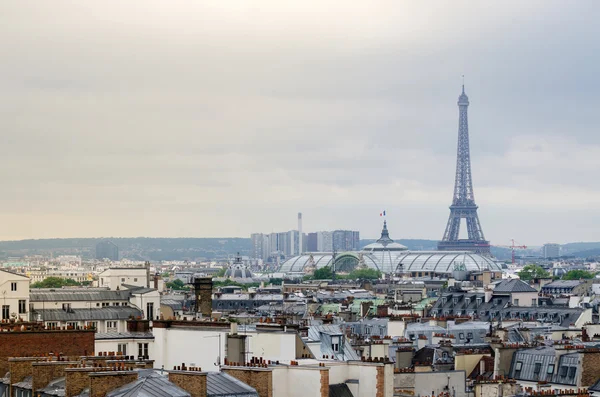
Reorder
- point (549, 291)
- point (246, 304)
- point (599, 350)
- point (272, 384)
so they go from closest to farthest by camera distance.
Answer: point (272, 384) < point (599, 350) < point (246, 304) < point (549, 291)

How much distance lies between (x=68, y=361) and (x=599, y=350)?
18272 millimetres

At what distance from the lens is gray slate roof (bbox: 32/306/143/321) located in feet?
221

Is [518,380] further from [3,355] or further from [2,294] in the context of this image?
[2,294]

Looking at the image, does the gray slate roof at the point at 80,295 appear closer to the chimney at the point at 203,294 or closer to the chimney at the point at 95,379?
the chimney at the point at 203,294

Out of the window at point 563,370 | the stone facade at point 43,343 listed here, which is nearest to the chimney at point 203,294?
the window at point 563,370

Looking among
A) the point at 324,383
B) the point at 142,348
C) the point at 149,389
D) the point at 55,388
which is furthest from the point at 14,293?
the point at 149,389

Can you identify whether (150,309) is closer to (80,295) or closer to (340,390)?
(80,295)

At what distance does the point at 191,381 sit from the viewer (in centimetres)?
2722

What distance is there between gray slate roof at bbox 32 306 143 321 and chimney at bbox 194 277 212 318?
3082 mm

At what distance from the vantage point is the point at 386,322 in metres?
80.4

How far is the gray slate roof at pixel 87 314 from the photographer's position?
6744cm

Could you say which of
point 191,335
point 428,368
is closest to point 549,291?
point 428,368

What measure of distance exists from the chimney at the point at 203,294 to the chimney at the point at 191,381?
1639 inches

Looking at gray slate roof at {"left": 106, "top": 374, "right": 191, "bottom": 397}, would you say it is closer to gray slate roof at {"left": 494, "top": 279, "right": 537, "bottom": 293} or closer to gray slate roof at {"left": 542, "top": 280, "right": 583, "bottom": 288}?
gray slate roof at {"left": 494, "top": 279, "right": 537, "bottom": 293}
